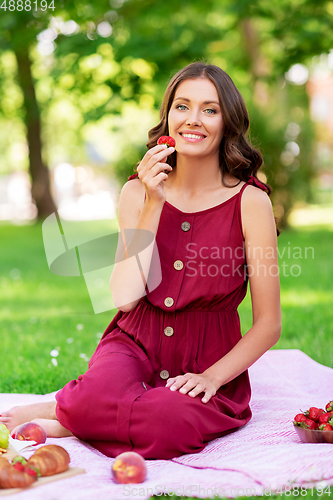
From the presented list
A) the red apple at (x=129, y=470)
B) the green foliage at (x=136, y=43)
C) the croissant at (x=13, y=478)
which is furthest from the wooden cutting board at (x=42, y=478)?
the green foliage at (x=136, y=43)

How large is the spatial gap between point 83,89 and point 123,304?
342 inches

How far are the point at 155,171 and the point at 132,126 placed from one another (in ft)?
36.0

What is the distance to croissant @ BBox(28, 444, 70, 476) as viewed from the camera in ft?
7.84

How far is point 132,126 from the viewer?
44.8ft

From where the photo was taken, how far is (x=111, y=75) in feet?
34.1

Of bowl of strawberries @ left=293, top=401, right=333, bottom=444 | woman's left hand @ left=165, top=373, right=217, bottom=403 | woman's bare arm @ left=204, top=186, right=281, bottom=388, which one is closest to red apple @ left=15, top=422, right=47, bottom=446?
woman's left hand @ left=165, top=373, right=217, bottom=403

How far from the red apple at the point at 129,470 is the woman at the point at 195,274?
381mm

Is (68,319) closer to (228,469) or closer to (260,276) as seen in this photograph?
(260,276)

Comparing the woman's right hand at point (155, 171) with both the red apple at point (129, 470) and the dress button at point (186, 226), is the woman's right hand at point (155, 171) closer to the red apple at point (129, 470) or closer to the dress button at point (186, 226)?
the dress button at point (186, 226)

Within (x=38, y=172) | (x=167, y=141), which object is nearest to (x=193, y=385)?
(x=167, y=141)

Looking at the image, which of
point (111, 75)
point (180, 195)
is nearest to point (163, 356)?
point (180, 195)

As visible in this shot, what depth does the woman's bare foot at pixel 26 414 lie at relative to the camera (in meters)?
3.06

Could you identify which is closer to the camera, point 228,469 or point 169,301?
point 228,469

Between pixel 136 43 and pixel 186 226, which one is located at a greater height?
pixel 136 43
